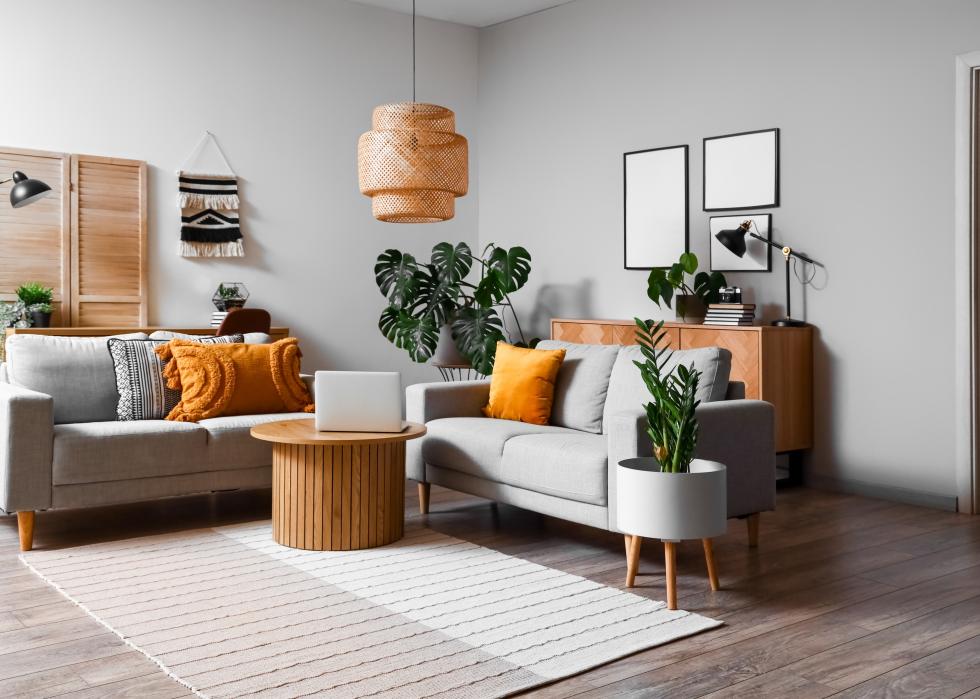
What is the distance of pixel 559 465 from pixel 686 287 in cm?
235

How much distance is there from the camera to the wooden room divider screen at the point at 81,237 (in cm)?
580

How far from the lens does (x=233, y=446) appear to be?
4477mm

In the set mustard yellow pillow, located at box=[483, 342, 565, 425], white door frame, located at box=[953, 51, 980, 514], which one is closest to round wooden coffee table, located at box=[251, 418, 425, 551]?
mustard yellow pillow, located at box=[483, 342, 565, 425]

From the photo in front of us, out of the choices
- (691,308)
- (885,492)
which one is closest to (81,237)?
(691,308)

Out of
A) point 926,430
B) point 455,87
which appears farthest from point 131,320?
point 926,430

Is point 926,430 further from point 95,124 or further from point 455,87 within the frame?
point 95,124

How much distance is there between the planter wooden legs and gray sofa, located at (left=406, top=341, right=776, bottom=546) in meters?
0.22

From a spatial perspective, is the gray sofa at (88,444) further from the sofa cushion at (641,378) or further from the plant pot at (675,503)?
the plant pot at (675,503)

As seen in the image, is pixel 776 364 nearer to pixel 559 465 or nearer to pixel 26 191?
pixel 559 465

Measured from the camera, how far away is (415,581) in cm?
355

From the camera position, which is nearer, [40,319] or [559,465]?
[559,465]

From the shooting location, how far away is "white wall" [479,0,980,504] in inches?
196

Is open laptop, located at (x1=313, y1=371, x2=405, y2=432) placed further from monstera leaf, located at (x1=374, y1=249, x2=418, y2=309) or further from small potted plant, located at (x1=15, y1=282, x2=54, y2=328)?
monstera leaf, located at (x1=374, y1=249, x2=418, y2=309)

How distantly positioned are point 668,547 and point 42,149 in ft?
15.3
